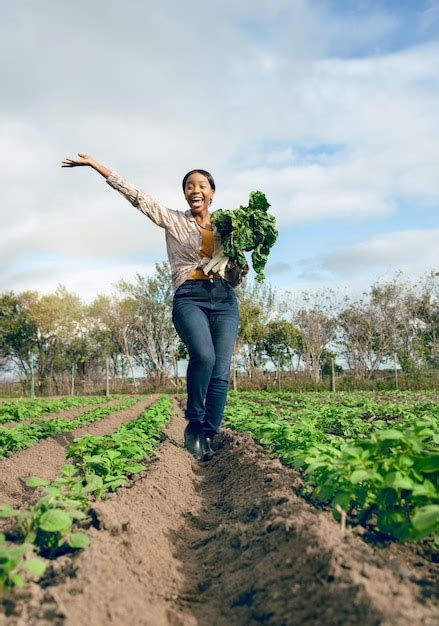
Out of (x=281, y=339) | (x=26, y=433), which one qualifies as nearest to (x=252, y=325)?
(x=281, y=339)

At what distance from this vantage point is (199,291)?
5055 millimetres

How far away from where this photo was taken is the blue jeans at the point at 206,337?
4.93 metres

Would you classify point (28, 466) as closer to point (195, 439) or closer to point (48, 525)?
point (195, 439)

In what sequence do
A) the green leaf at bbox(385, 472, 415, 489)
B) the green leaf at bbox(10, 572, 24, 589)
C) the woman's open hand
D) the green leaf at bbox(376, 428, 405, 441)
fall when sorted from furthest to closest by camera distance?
the woman's open hand < the green leaf at bbox(376, 428, 405, 441) < the green leaf at bbox(385, 472, 415, 489) < the green leaf at bbox(10, 572, 24, 589)

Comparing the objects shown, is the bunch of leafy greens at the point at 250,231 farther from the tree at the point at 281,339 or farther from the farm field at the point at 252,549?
the tree at the point at 281,339

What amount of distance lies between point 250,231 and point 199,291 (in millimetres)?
680

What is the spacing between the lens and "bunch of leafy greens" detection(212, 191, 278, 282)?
4902 millimetres

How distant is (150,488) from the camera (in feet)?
12.2

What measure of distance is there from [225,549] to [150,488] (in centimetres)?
100

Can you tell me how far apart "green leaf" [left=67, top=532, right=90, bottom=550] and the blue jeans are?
2.60 meters

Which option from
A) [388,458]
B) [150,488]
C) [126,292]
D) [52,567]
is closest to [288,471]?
[150,488]

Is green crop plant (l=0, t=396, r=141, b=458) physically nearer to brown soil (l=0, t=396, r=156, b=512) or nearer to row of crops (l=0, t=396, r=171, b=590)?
brown soil (l=0, t=396, r=156, b=512)

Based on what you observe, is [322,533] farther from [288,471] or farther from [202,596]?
[288,471]

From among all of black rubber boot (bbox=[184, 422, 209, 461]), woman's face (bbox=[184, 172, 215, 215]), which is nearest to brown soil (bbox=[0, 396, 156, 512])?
black rubber boot (bbox=[184, 422, 209, 461])
